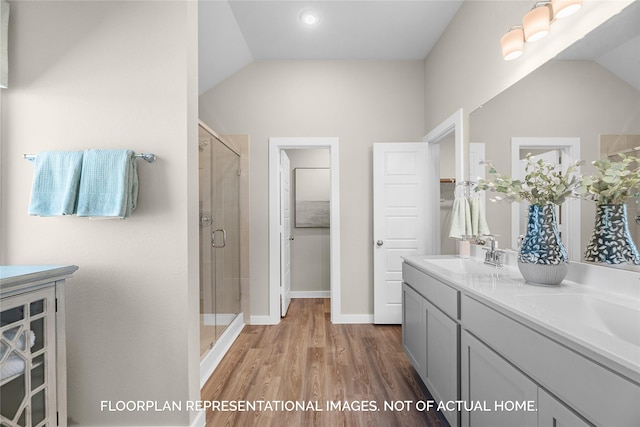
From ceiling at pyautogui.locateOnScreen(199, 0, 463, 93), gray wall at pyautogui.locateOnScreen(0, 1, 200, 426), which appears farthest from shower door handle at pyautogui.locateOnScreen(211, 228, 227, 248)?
ceiling at pyautogui.locateOnScreen(199, 0, 463, 93)

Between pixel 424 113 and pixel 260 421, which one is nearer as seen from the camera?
pixel 260 421

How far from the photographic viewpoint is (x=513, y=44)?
1594mm

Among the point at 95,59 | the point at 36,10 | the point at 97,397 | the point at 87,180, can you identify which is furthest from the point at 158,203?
the point at 36,10

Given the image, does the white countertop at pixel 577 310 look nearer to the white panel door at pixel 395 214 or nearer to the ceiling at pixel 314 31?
the white panel door at pixel 395 214

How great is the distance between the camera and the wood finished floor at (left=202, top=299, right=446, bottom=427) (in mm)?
1658

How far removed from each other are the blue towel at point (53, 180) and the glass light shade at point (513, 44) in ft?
7.62

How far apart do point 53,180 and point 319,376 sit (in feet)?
6.48

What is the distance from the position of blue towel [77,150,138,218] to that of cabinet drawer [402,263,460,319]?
5.39 feet

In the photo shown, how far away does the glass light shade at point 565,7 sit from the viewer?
126 cm

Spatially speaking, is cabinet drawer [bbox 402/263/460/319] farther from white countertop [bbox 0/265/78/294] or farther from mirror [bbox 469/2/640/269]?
white countertop [bbox 0/265/78/294]

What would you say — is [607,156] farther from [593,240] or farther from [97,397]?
[97,397]

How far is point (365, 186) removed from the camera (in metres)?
3.09

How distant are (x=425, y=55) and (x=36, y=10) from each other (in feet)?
10.0

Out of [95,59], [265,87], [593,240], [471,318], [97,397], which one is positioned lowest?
[97,397]
